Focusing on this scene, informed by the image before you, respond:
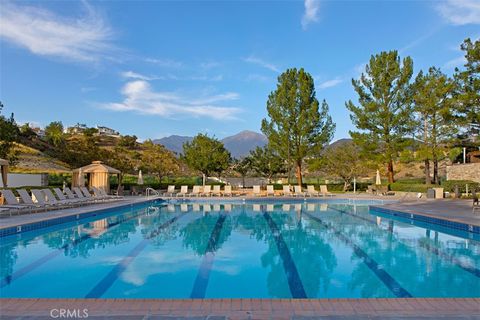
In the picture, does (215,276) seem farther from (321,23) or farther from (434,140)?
(434,140)

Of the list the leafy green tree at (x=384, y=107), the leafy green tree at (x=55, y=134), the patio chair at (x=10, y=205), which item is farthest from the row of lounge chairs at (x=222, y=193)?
the leafy green tree at (x=55, y=134)

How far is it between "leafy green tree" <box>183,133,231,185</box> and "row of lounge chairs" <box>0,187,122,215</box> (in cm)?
1174

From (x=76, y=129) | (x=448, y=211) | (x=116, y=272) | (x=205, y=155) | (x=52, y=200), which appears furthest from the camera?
(x=76, y=129)

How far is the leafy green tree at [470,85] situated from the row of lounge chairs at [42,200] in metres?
20.2

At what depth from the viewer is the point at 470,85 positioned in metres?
22.0

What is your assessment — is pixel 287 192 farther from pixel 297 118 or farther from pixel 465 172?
pixel 465 172

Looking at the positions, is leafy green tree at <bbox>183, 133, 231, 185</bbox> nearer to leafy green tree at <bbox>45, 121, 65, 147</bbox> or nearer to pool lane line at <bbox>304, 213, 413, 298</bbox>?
pool lane line at <bbox>304, 213, 413, 298</bbox>

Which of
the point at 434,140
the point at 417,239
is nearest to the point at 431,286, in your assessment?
the point at 417,239

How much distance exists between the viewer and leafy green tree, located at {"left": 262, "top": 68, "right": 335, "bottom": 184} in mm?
28938

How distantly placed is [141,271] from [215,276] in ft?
4.05

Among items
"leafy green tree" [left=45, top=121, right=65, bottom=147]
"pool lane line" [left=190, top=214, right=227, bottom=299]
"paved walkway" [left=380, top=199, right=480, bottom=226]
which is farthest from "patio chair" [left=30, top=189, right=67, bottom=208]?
"leafy green tree" [left=45, top=121, right=65, bottom=147]

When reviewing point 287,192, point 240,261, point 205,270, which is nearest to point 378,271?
point 240,261

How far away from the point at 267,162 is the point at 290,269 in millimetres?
28598

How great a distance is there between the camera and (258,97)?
30.5m
